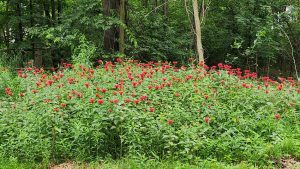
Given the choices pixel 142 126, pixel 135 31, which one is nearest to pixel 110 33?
pixel 135 31

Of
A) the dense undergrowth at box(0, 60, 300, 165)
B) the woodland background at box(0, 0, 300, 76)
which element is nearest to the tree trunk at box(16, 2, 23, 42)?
the woodland background at box(0, 0, 300, 76)

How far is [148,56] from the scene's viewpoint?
12266 mm

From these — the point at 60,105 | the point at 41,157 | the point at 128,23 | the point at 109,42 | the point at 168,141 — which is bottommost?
the point at 41,157

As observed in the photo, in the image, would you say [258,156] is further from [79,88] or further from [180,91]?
[79,88]

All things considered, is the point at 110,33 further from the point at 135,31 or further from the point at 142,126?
the point at 142,126

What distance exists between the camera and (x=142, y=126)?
14.9 ft

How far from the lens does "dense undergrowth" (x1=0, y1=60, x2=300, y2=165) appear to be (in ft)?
14.3

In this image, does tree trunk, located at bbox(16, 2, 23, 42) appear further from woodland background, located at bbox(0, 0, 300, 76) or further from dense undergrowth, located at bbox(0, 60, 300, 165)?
dense undergrowth, located at bbox(0, 60, 300, 165)

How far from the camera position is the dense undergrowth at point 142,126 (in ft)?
14.3

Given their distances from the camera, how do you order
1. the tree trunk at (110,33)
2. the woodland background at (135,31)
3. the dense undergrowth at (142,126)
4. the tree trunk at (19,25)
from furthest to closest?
1. the tree trunk at (19,25)
2. the tree trunk at (110,33)
3. the woodland background at (135,31)
4. the dense undergrowth at (142,126)

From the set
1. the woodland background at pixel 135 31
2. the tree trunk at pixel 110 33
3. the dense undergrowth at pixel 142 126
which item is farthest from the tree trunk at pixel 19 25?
the dense undergrowth at pixel 142 126

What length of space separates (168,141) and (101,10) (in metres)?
7.53

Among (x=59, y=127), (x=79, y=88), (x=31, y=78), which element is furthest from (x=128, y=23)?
(x=59, y=127)

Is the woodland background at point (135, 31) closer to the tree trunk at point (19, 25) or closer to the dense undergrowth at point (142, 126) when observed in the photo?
the tree trunk at point (19, 25)
